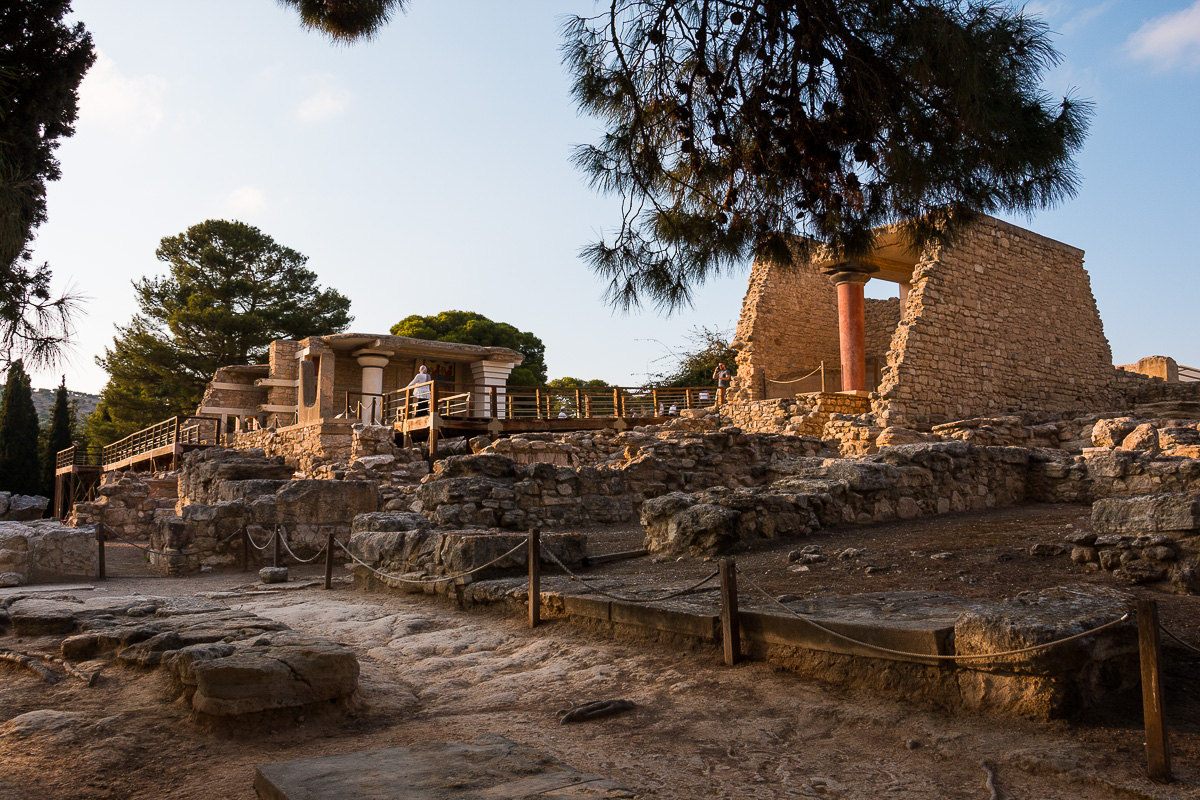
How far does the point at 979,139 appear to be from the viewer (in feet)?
16.1

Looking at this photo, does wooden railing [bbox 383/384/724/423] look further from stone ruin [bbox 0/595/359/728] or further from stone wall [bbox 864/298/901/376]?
stone ruin [bbox 0/595/359/728]

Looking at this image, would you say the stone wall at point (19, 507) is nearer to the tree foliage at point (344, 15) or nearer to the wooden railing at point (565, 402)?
the wooden railing at point (565, 402)

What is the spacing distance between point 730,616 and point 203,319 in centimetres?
3408

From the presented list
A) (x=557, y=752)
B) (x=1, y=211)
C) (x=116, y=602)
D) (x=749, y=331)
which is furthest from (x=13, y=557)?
(x=749, y=331)

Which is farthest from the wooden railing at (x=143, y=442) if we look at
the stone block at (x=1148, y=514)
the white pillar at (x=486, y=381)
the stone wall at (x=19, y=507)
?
the stone block at (x=1148, y=514)

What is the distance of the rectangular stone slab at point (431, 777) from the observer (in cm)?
270

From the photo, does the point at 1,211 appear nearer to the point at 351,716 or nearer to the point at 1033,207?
the point at 351,716

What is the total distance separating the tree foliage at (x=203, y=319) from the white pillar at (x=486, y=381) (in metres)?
13.0

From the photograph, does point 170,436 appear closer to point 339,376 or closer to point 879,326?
point 339,376

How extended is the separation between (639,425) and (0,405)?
27.1 metres

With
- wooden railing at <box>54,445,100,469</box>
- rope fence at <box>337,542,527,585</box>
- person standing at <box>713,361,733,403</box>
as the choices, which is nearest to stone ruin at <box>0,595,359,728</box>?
rope fence at <box>337,542,527,585</box>

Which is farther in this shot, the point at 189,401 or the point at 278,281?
the point at 278,281

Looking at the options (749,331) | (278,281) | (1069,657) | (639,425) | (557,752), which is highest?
(278,281)

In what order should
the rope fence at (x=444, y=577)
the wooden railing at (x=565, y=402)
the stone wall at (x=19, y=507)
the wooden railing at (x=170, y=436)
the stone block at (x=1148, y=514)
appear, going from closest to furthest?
the stone block at (x=1148, y=514)
the rope fence at (x=444, y=577)
the wooden railing at (x=565, y=402)
the stone wall at (x=19, y=507)
the wooden railing at (x=170, y=436)
